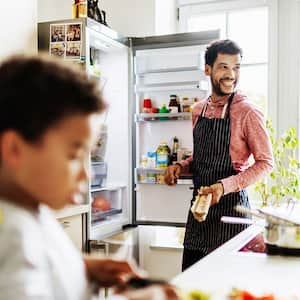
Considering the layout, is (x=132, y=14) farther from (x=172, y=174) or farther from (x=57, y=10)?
(x=172, y=174)

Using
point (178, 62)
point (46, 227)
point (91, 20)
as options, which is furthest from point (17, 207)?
point (178, 62)

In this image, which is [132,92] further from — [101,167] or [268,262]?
[268,262]

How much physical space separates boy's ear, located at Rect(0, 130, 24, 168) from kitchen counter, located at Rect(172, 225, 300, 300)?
2.06 ft

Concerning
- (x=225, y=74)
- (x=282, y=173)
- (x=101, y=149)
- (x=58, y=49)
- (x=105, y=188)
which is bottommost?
(x=105, y=188)

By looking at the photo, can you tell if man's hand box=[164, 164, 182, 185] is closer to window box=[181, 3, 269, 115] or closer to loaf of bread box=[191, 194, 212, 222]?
loaf of bread box=[191, 194, 212, 222]

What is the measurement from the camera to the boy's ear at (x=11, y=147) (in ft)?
2.10

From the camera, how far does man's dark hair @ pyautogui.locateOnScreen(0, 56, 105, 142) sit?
2.08ft

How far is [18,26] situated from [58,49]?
10.7 inches

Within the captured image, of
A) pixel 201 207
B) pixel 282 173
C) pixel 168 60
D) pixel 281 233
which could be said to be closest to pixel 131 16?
pixel 168 60

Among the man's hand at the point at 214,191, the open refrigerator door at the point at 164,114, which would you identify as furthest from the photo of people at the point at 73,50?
the man's hand at the point at 214,191

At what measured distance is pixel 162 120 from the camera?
340 centimetres

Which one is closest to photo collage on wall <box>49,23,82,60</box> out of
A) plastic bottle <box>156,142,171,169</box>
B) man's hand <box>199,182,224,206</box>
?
plastic bottle <box>156,142,171,169</box>

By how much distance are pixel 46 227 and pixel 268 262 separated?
2.99ft

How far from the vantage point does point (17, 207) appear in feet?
2.25
